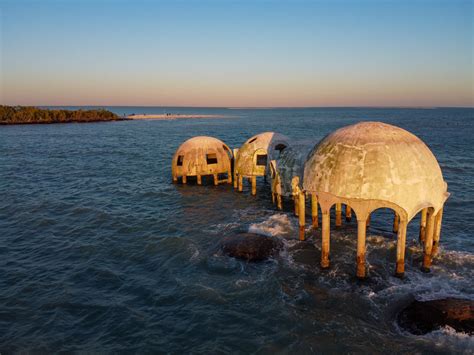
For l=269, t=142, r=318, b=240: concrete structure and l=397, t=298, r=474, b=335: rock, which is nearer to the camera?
l=397, t=298, r=474, b=335: rock

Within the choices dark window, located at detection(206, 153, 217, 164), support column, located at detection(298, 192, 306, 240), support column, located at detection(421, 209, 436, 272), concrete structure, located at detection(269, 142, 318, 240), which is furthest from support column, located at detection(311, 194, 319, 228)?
dark window, located at detection(206, 153, 217, 164)

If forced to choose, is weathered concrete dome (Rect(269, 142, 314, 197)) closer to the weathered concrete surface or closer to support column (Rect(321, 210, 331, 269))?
the weathered concrete surface

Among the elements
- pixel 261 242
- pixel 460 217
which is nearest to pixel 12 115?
pixel 261 242

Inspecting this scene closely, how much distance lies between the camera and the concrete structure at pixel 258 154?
34.1 meters

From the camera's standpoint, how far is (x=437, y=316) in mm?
14367

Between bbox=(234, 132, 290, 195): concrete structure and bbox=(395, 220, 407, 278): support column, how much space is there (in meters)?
18.1

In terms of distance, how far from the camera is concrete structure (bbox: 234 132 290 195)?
3409 cm

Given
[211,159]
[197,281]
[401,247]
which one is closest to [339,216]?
[401,247]

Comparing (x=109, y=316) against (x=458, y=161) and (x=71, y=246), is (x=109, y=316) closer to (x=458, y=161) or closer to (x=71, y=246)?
(x=71, y=246)

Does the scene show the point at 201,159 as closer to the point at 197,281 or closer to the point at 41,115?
the point at 197,281

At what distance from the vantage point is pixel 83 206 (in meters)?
32.0

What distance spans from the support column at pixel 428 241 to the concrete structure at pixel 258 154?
57.5ft

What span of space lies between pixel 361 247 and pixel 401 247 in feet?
6.19

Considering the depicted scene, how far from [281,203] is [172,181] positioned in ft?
50.6
